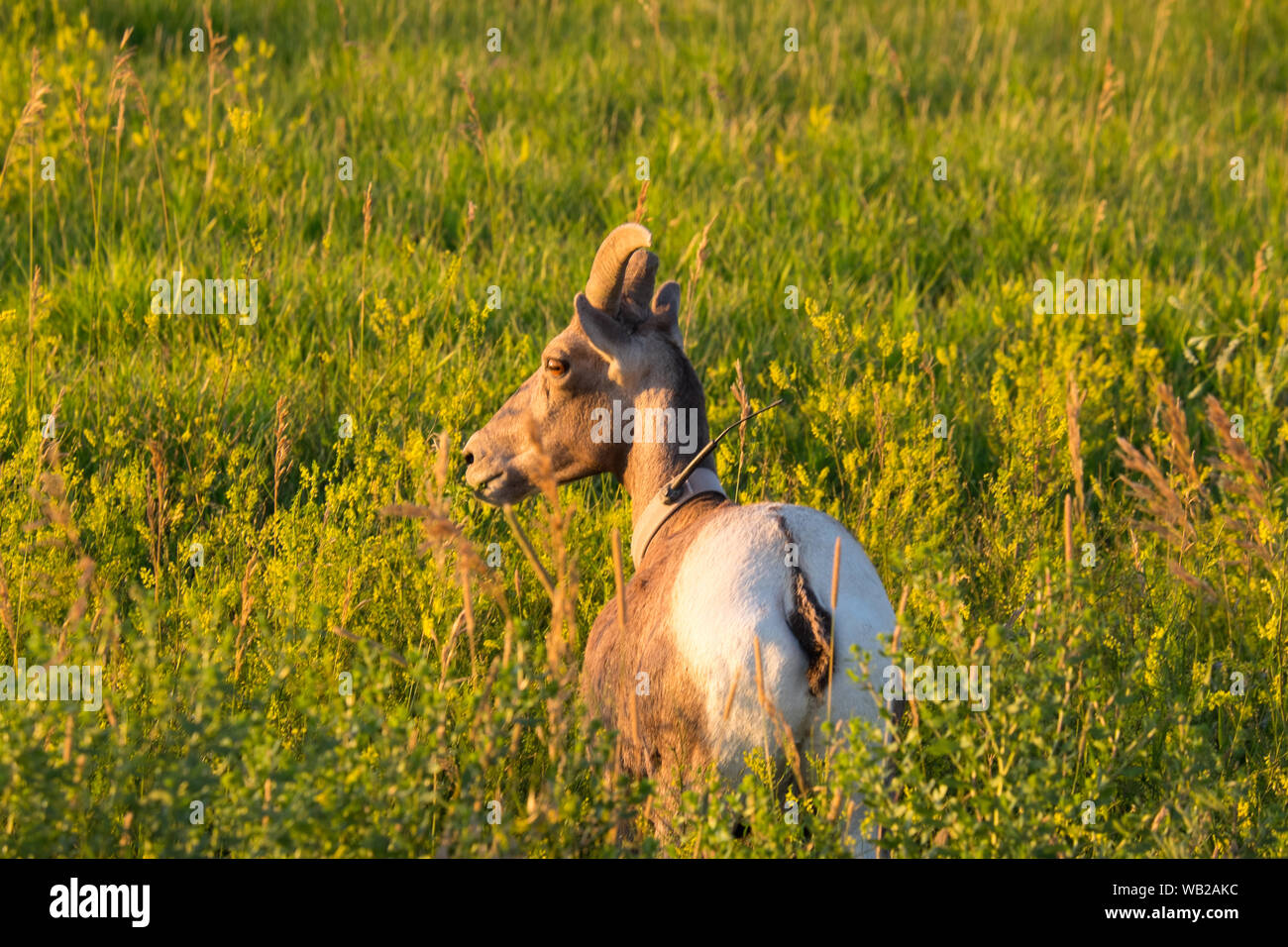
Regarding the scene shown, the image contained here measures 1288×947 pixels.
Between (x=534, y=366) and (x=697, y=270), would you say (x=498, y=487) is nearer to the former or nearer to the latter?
(x=697, y=270)

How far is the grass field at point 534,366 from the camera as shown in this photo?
3.03m

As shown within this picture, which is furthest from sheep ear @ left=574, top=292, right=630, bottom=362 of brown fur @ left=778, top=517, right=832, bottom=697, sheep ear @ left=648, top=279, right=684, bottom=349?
brown fur @ left=778, top=517, right=832, bottom=697

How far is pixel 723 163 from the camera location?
Answer: 7.60 meters

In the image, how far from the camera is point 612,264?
4.09 m

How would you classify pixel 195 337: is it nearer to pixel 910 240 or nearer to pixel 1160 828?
pixel 910 240

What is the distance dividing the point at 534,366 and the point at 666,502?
6.32 ft

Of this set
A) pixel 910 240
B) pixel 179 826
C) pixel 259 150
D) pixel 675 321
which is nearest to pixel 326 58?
pixel 259 150

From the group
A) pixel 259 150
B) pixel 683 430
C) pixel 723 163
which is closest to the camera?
pixel 683 430

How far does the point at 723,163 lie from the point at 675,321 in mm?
3558

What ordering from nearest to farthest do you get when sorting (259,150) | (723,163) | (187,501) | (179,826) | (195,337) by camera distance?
(179,826), (187,501), (195,337), (259,150), (723,163)

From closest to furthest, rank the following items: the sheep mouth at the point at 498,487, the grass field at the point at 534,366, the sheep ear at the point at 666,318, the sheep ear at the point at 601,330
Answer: the grass field at the point at 534,366 < the sheep ear at the point at 601,330 < the sheep ear at the point at 666,318 < the sheep mouth at the point at 498,487

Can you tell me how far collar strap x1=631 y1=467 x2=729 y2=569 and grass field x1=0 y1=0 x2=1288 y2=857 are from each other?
0.25 meters

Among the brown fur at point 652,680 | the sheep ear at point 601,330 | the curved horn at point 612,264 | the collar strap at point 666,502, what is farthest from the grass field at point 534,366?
the curved horn at point 612,264

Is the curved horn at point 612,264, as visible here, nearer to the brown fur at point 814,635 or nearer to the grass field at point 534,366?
the grass field at point 534,366
